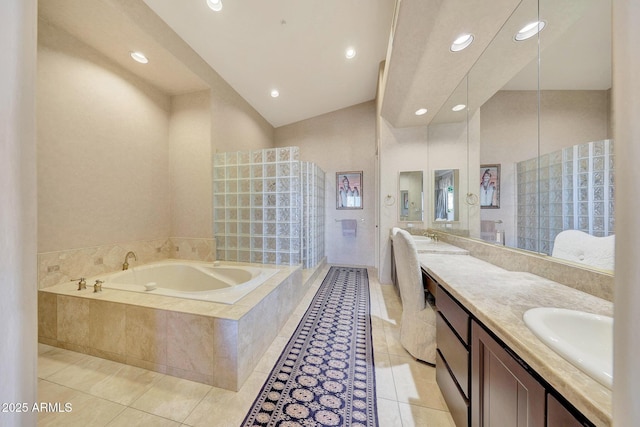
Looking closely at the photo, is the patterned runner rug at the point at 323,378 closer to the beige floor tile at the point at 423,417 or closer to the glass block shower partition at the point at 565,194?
the beige floor tile at the point at 423,417

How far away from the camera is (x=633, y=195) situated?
0.97ft

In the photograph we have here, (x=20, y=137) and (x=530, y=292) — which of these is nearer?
(x=20, y=137)

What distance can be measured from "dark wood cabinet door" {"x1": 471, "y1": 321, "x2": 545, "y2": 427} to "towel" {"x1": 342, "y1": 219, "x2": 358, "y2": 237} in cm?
323

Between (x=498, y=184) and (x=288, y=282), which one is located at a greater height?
(x=498, y=184)

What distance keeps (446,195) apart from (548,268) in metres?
1.57

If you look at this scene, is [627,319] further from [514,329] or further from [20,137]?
[20,137]

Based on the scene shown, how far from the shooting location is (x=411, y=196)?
3.18 m

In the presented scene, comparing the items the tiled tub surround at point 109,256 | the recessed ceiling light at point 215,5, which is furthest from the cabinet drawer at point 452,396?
the recessed ceiling light at point 215,5

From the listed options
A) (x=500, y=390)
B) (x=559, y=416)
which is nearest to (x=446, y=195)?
(x=500, y=390)

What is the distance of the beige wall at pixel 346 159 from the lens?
4156 mm

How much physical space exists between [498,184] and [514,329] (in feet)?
4.15

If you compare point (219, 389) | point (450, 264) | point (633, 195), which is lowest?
point (219, 389)

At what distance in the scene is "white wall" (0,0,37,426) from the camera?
38cm

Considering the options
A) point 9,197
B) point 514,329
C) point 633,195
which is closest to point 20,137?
Result: point 9,197
